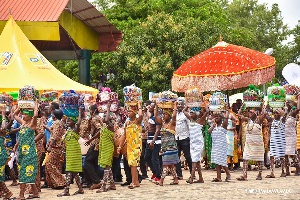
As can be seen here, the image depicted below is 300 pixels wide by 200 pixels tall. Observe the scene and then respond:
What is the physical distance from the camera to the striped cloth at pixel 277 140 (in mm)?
14602

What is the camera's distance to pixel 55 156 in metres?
13.3

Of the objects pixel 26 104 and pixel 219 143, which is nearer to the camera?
pixel 26 104

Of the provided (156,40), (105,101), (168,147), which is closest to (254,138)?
(168,147)

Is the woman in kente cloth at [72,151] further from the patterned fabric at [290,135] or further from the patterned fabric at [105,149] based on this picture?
the patterned fabric at [290,135]

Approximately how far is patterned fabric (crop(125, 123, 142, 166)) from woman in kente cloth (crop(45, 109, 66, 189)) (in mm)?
1199

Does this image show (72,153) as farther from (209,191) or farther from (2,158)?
(209,191)

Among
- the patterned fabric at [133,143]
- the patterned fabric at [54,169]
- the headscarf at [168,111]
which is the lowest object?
the patterned fabric at [54,169]

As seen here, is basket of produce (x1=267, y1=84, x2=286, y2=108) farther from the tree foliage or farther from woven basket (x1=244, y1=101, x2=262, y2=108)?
the tree foliage

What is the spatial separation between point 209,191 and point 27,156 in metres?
3.10

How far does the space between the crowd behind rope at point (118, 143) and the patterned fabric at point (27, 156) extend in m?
0.02

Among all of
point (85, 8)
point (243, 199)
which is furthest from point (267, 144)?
point (85, 8)

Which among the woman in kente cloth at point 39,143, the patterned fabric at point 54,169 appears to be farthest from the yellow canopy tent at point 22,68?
the patterned fabric at point 54,169

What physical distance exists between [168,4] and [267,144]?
2396cm

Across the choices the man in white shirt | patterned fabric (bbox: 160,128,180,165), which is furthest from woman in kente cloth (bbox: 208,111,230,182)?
patterned fabric (bbox: 160,128,180,165)
